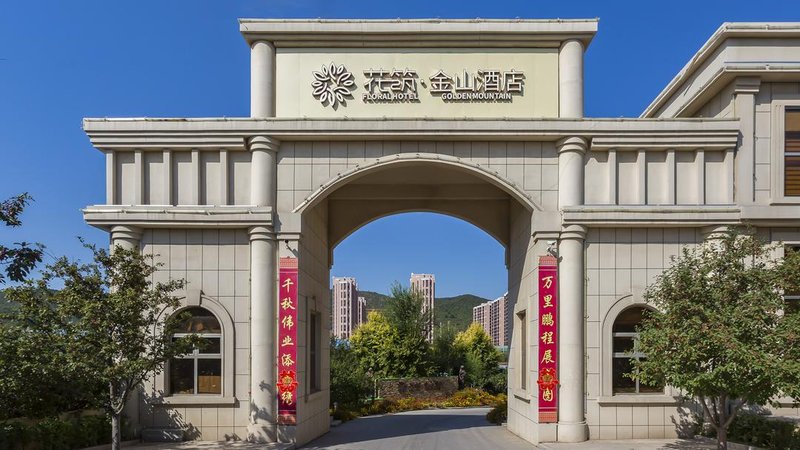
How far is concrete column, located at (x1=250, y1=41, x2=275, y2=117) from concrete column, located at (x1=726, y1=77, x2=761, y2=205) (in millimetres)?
9915

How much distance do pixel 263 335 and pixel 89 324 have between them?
3.99m

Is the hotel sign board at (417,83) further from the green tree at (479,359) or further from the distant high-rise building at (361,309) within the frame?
the distant high-rise building at (361,309)

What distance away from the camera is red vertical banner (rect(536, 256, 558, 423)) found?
1470 centimetres

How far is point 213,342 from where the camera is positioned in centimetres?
1498

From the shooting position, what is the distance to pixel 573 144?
15.0 metres

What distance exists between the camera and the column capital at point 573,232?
14.9 meters

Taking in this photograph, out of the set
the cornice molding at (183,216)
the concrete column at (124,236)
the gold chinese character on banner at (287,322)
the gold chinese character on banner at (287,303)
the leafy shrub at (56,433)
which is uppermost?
the cornice molding at (183,216)

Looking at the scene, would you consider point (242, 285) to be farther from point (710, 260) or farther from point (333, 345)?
point (333, 345)

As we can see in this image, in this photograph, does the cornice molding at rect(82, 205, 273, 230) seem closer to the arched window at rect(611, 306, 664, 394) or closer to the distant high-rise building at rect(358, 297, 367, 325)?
the arched window at rect(611, 306, 664, 394)

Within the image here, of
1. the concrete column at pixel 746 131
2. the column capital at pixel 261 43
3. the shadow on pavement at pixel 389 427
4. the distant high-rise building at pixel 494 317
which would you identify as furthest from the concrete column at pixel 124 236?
the distant high-rise building at pixel 494 317

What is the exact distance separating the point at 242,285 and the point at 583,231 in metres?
7.34

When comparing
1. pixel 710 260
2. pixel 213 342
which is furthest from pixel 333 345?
pixel 710 260

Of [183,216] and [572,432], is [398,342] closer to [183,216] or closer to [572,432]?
[572,432]

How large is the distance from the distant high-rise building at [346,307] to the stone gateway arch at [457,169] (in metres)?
105
